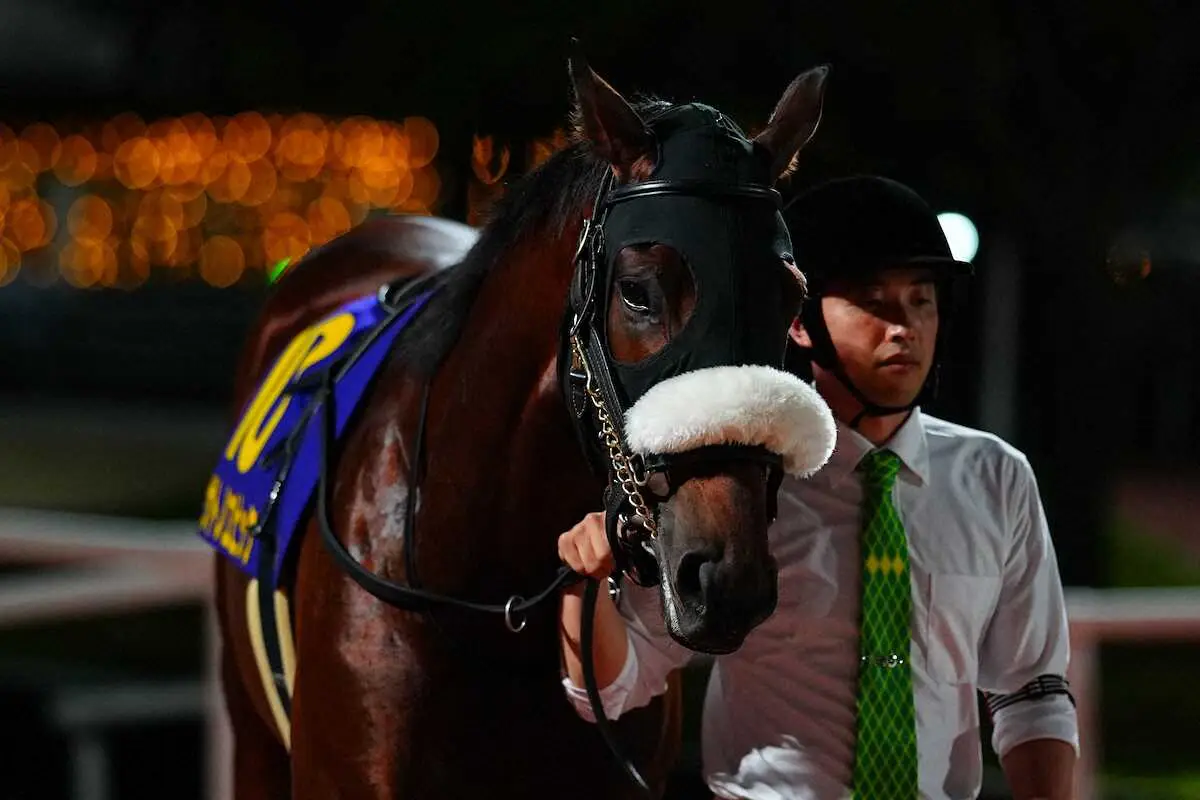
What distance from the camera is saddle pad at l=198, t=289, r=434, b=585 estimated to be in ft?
9.57

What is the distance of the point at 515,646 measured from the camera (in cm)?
249

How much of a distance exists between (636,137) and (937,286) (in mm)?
609

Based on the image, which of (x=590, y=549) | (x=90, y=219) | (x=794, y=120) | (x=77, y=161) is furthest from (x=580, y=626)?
(x=90, y=219)

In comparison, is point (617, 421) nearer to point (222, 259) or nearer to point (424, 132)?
point (424, 132)

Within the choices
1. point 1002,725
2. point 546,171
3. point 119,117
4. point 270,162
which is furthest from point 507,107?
point 270,162

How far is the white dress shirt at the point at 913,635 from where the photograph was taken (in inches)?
92.8

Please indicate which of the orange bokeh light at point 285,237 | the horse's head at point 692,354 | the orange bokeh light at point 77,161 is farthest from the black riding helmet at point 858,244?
the orange bokeh light at point 77,161

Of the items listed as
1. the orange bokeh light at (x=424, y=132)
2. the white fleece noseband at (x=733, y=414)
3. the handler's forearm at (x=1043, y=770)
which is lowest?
the handler's forearm at (x=1043, y=770)

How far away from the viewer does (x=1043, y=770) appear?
234 cm

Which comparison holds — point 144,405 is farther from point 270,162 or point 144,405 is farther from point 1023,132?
point 1023,132

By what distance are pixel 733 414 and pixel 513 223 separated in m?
0.76

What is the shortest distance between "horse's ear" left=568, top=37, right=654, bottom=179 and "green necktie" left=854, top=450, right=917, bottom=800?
608mm

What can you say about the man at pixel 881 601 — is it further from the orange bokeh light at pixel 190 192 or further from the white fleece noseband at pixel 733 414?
the orange bokeh light at pixel 190 192

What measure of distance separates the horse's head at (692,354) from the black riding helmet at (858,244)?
8.7 inches
